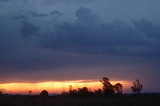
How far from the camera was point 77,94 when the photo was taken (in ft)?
420

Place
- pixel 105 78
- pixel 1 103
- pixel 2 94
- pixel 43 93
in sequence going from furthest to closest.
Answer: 1. pixel 43 93
2. pixel 105 78
3. pixel 2 94
4. pixel 1 103

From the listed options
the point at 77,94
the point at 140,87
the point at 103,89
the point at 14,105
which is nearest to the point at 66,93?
the point at 77,94

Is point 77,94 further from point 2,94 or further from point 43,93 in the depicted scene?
point 2,94

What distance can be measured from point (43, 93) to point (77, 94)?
16.7 m

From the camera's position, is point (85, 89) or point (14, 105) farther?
point (85, 89)

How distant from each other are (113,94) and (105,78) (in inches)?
351

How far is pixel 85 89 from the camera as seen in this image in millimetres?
129375

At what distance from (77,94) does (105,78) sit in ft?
45.2

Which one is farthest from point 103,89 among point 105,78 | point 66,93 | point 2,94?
point 2,94

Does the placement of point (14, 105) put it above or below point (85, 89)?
below

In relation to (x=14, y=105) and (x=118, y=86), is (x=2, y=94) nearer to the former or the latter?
(x=14, y=105)

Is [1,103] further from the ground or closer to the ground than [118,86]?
closer to the ground

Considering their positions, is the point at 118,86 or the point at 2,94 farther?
the point at 118,86

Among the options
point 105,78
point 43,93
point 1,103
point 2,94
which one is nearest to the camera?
point 1,103
